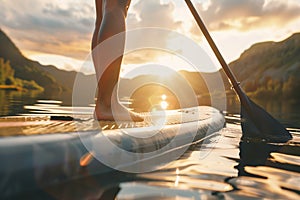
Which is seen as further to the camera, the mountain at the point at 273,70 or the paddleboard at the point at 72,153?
the mountain at the point at 273,70

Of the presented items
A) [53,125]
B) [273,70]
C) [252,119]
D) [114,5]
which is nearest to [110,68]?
[114,5]

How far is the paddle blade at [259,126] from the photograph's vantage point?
3338 millimetres

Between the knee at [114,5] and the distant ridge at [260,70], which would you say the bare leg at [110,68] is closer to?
the knee at [114,5]

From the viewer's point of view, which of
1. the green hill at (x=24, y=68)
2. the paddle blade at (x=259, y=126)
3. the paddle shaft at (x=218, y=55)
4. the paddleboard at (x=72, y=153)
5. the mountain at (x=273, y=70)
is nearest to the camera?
the paddleboard at (x=72, y=153)

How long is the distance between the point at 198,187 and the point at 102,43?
4.87 ft

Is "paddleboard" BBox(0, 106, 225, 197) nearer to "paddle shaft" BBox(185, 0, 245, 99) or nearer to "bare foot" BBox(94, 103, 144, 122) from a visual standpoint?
"bare foot" BBox(94, 103, 144, 122)

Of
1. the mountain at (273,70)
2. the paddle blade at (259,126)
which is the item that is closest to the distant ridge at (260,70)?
the mountain at (273,70)

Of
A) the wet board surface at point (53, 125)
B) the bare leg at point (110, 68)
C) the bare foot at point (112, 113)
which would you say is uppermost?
the bare leg at point (110, 68)

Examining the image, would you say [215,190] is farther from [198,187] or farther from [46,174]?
[46,174]

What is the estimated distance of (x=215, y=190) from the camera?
4.77 ft

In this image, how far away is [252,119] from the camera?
342cm

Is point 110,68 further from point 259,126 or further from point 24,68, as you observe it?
point 24,68

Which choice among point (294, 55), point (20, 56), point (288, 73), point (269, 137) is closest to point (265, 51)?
point (294, 55)

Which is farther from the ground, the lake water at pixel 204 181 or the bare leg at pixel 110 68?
the bare leg at pixel 110 68
